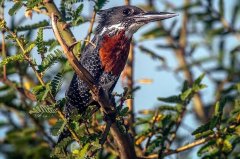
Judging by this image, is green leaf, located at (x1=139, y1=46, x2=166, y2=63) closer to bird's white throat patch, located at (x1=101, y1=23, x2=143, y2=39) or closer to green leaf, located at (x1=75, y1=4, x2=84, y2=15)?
bird's white throat patch, located at (x1=101, y1=23, x2=143, y2=39)

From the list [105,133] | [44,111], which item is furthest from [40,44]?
[105,133]

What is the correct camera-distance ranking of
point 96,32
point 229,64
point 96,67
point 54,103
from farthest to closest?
1. point 229,64
2. point 96,32
3. point 96,67
4. point 54,103

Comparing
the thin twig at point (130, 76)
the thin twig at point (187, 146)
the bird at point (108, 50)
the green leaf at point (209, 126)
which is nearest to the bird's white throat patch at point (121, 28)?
the bird at point (108, 50)

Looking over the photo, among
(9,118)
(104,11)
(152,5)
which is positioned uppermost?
(104,11)

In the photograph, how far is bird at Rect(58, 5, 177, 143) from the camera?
4441 mm

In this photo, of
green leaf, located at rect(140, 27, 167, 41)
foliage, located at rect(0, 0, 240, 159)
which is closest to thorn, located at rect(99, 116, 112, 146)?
foliage, located at rect(0, 0, 240, 159)

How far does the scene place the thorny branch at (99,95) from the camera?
313 cm

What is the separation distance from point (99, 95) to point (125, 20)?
1555mm

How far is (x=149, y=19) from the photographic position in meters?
4.74

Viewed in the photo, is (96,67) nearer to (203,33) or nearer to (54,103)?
(54,103)

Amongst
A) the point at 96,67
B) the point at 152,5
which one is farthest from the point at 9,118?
the point at 152,5

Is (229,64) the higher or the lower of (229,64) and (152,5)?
the lower

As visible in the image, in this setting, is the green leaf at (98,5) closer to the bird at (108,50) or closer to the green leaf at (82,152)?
the bird at (108,50)

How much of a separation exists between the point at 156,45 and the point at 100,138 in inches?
99.5
